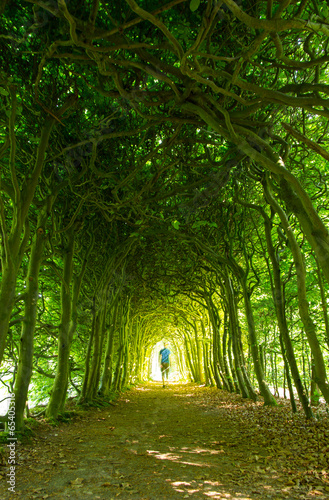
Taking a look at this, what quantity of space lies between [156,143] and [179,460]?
219 inches

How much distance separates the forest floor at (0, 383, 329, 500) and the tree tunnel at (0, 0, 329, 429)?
0.78m

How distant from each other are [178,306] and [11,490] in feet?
53.2

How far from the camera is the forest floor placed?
111 inches

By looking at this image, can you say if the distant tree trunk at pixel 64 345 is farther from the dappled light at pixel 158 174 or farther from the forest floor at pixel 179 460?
the forest floor at pixel 179 460

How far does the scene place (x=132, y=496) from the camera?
2.75 m

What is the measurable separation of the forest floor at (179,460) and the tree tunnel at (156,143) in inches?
30.7

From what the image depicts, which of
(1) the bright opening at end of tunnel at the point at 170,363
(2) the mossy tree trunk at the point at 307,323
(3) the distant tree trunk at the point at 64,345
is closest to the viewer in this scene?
(2) the mossy tree trunk at the point at 307,323

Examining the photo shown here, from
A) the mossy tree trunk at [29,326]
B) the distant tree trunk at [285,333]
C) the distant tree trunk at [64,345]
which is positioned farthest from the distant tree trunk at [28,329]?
the distant tree trunk at [285,333]

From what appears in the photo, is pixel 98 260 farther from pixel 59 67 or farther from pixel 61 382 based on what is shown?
pixel 59 67

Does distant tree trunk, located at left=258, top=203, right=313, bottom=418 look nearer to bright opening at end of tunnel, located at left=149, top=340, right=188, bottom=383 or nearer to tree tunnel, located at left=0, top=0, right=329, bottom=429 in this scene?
tree tunnel, located at left=0, top=0, right=329, bottom=429

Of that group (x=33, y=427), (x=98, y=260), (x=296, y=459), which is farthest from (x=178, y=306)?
(x=296, y=459)

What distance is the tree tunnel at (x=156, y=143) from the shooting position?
10.4 feet

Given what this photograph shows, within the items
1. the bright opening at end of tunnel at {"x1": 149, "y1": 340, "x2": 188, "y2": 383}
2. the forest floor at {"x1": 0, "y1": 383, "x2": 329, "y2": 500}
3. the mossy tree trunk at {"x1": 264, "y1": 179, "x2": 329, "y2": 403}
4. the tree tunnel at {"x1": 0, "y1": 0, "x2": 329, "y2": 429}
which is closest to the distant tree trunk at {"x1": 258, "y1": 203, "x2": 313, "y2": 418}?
the tree tunnel at {"x1": 0, "y1": 0, "x2": 329, "y2": 429}

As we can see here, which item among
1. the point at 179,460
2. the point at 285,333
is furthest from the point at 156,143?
the point at 179,460
